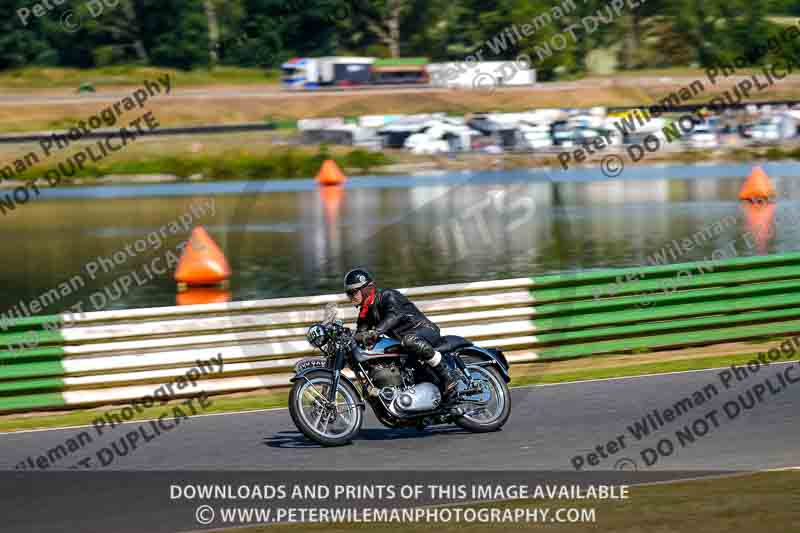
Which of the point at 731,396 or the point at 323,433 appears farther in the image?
the point at 731,396

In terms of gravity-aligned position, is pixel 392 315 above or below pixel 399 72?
above

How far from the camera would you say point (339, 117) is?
58000 millimetres

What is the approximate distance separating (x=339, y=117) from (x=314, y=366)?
1935 inches

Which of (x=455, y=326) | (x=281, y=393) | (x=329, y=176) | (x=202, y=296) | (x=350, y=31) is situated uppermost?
(x=455, y=326)

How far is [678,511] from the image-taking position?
7.02 m

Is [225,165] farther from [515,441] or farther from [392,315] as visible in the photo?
[515,441]

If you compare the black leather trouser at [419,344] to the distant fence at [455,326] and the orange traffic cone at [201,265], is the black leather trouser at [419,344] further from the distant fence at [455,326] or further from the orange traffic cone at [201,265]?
the orange traffic cone at [201,265]

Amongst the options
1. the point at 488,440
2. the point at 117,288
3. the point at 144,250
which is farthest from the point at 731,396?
the point at 144,250

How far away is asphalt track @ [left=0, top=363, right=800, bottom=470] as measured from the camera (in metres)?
8.77

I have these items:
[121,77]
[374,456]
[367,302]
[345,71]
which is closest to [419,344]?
[367,302]

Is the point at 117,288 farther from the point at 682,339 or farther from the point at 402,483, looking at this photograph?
the point at 402,483

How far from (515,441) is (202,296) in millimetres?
12700

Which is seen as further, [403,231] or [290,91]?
[290,91]

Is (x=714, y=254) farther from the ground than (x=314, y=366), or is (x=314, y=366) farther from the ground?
(x=314, y=366)
